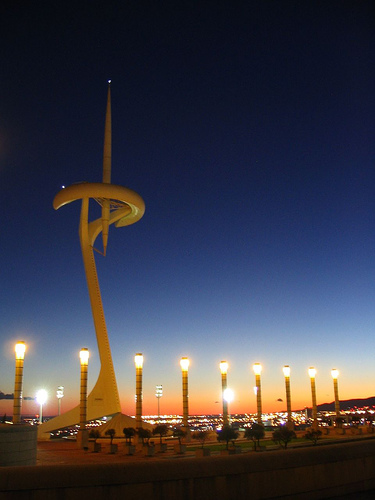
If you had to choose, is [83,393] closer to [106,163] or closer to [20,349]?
[20,349]

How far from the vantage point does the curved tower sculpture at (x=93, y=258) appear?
4432 centimetres

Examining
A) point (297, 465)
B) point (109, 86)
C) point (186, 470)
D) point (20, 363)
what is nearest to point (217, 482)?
point (186, 470)

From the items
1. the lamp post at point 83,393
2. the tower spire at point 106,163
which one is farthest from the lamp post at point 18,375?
the tower spire at point 106,163

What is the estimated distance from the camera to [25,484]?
9078 mm

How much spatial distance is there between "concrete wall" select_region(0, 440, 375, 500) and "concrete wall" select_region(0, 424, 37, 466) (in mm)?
7532

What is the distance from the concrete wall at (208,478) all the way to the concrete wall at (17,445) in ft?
24.7

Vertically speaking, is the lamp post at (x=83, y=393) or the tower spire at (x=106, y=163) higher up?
the tower spire at (x=106, y=163)

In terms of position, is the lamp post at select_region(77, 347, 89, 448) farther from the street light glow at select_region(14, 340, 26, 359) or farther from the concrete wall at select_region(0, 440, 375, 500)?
the concrete wall at select_region(0, 440, 375, 500)

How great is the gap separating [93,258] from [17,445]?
3062 centimetres

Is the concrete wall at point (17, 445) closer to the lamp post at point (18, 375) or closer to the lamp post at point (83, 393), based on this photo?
the lamp post at point (18, 375)

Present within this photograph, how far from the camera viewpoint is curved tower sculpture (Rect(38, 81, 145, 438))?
44.3 meters

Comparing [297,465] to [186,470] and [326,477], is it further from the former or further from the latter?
[186,470]

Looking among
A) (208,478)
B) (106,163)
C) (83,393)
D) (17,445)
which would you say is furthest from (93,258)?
(208,478)

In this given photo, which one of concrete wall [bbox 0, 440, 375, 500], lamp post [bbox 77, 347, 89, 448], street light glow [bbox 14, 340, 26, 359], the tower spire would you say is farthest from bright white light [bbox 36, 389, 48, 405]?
concrete wall [bbox 0, 440, 375, 500]
